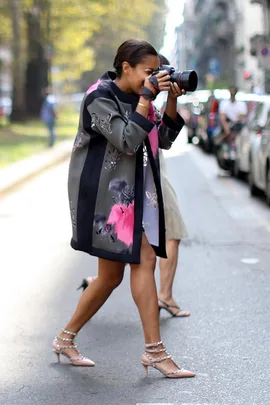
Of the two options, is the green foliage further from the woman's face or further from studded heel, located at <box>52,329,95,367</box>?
the woman's face

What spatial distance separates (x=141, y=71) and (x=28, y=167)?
56.9 feet

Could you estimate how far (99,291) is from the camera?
5660mm

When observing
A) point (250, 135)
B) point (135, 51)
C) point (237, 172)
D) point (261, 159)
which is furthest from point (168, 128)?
point (237, 172)

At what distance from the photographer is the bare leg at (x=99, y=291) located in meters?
5.58

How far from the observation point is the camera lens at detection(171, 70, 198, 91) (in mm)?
5062

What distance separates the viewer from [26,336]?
6.58 meters

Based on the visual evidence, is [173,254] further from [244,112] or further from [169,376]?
[244,112]

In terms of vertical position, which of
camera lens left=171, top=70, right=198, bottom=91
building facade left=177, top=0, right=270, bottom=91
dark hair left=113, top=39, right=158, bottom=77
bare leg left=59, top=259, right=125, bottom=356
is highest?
dark hair left=113, top=39, right=158, bottom=77

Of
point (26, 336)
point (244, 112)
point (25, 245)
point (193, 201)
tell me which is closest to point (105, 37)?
point (244, 112)

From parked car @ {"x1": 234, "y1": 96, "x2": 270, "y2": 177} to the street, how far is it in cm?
309

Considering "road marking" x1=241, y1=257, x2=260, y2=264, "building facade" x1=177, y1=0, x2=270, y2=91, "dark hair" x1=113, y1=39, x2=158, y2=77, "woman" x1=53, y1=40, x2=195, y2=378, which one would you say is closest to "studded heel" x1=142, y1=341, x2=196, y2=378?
"woman" x1=53, y1=40, x2=195, y2=378

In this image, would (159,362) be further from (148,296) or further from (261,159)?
(261,159)

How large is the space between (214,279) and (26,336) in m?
2.42

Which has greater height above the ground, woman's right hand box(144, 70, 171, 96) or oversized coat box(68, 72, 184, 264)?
woman's right hand box(144, 70, 171, 96)
